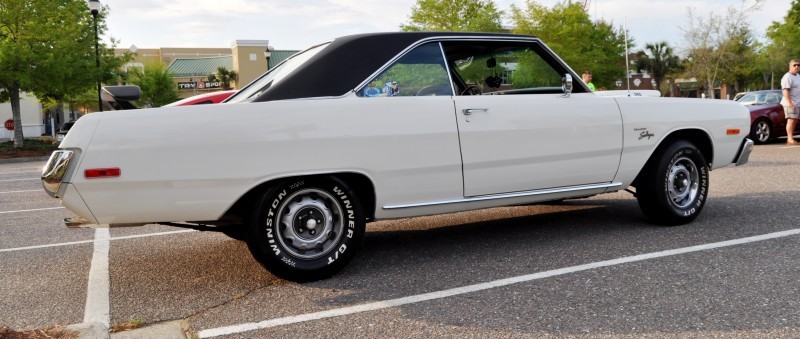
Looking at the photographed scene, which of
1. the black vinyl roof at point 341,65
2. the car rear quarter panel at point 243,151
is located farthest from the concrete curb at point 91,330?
the black vinyl roof at point 341,65

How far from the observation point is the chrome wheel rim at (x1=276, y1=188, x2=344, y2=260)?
4035 mm

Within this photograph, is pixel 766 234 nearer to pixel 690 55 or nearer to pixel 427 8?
pixel 427 8

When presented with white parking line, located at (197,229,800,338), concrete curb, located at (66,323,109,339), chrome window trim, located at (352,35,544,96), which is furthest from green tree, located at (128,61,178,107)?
concrete curb, located at (66,323,109,339)

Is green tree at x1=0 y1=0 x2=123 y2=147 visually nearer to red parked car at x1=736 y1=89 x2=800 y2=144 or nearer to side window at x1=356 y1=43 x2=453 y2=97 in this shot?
red parked car at x1=736 y1=89 x2=800 y2=144

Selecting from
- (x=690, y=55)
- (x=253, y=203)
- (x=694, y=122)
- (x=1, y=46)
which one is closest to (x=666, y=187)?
→ (x=694, y=122)

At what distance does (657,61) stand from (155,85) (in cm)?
5664

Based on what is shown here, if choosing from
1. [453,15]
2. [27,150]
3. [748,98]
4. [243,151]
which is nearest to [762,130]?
[748,98]

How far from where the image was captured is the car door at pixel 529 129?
447 cm

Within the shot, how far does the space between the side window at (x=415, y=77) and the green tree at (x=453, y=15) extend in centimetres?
3725

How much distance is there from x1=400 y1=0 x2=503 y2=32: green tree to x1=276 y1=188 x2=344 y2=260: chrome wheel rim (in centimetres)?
3797

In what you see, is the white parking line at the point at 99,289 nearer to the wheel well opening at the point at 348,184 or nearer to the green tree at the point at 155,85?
the wheel well opening at the point at 348,184

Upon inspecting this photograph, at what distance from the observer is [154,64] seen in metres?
69.4

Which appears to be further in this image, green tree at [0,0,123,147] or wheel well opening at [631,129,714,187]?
green tree at [0,0,123,147]

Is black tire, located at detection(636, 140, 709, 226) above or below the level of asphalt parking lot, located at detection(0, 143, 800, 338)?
above
